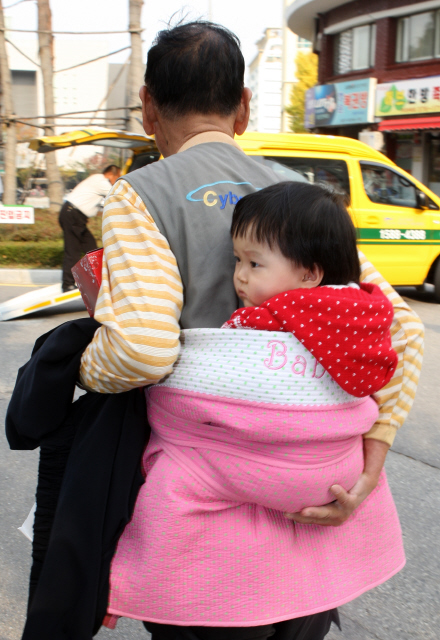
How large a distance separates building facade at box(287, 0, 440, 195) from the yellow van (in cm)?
1084

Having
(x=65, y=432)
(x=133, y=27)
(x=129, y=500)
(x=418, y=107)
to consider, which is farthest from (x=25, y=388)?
(x=418, y=107)

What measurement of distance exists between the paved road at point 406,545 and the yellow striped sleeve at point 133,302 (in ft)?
5.10

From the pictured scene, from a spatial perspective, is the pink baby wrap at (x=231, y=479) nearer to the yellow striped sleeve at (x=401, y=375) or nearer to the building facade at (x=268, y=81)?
the yellow striped sleeve at (x=401, y=375)

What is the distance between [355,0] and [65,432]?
72.4 ft

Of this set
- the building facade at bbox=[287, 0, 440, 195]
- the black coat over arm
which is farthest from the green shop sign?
the black coat over arm

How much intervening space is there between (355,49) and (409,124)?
410 centimetres

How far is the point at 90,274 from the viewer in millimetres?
1289

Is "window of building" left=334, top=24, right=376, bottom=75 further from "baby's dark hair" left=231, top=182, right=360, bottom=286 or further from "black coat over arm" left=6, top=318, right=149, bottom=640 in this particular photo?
"black coat over arm" left=6, top=318, right=149, bottom=640

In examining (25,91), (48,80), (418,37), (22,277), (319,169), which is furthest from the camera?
(25,91)

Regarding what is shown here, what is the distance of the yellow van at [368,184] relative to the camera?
23.9 feet

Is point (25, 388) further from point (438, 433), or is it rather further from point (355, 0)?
point (355, 0)

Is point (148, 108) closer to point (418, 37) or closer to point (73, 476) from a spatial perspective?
point (73, 476)

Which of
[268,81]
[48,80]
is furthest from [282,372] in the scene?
[268,81]

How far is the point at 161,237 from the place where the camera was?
1.19m
